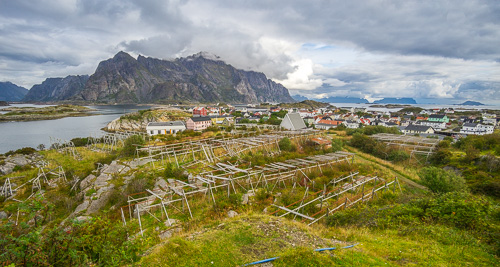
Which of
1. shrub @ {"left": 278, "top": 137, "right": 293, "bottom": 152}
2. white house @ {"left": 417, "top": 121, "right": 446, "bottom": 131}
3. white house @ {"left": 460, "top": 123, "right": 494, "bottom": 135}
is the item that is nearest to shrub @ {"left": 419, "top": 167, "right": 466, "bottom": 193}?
shrub @ {"left": 278, "top": 137, "right": 293, "bottom": 152}

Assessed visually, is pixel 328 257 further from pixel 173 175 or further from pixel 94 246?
pixel 173 175

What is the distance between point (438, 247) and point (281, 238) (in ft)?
15.0

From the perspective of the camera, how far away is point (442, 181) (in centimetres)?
1281

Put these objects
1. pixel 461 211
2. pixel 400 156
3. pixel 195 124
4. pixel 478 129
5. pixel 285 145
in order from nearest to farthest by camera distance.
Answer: pixel 461 211 < pixel 285 145 < pixel 400 156 < pixel 195 124 < pixel 478 129

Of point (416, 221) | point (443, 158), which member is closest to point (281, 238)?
point (416, 221)

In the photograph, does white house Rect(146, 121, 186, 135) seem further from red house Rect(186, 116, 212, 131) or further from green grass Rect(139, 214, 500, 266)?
green grass Rect(139, 214, 500, 266)

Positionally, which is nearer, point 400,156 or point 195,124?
point 400,156

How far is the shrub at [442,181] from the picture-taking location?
1259 centimetres

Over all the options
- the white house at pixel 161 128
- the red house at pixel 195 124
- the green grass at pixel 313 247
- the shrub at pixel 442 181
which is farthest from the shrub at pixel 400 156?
the red house at pixel 195 124

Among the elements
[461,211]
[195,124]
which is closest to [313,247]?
[461,211]

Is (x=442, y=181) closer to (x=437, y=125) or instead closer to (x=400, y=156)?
(x=400, y=156)

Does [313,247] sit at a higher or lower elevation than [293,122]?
lower

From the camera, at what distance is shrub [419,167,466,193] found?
1259cm

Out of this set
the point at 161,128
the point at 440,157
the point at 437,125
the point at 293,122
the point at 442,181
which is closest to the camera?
the point at 442,181
